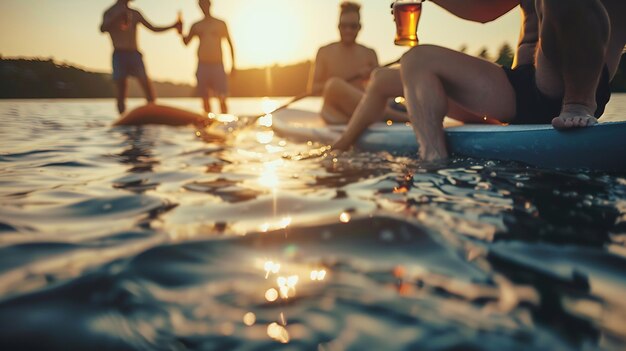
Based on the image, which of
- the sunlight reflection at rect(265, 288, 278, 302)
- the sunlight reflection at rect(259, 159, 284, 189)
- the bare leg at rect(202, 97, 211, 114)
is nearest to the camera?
the sunlight reflection at rect(265, 288, 278, 302)

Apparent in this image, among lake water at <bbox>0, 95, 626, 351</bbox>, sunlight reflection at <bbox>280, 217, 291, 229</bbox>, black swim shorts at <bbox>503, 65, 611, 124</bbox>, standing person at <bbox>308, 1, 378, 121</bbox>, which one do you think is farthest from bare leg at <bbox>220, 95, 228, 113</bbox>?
sunlight reflection at <bbox>280, 217, 291, 229</bbox>

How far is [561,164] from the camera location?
206 centimetres

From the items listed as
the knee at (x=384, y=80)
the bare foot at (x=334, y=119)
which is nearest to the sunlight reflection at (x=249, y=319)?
the knee at (x=384, y=80)

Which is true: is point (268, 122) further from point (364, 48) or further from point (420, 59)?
point (420, 59)

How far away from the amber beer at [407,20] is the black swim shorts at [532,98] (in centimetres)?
60

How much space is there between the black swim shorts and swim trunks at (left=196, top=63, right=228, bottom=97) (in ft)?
19.9

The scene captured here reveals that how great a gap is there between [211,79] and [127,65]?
1.45 m

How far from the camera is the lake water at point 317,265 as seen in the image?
646 mm

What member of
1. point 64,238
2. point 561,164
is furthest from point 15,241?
point 561,164

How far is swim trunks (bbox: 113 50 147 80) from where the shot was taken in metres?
6.67

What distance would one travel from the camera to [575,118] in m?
1.90

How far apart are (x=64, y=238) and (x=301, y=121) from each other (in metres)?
4.28

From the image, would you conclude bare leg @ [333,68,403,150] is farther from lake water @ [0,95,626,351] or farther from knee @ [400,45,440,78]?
lake water @ [0,95,626,351]

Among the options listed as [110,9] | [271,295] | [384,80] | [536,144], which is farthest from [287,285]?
[110,9]
